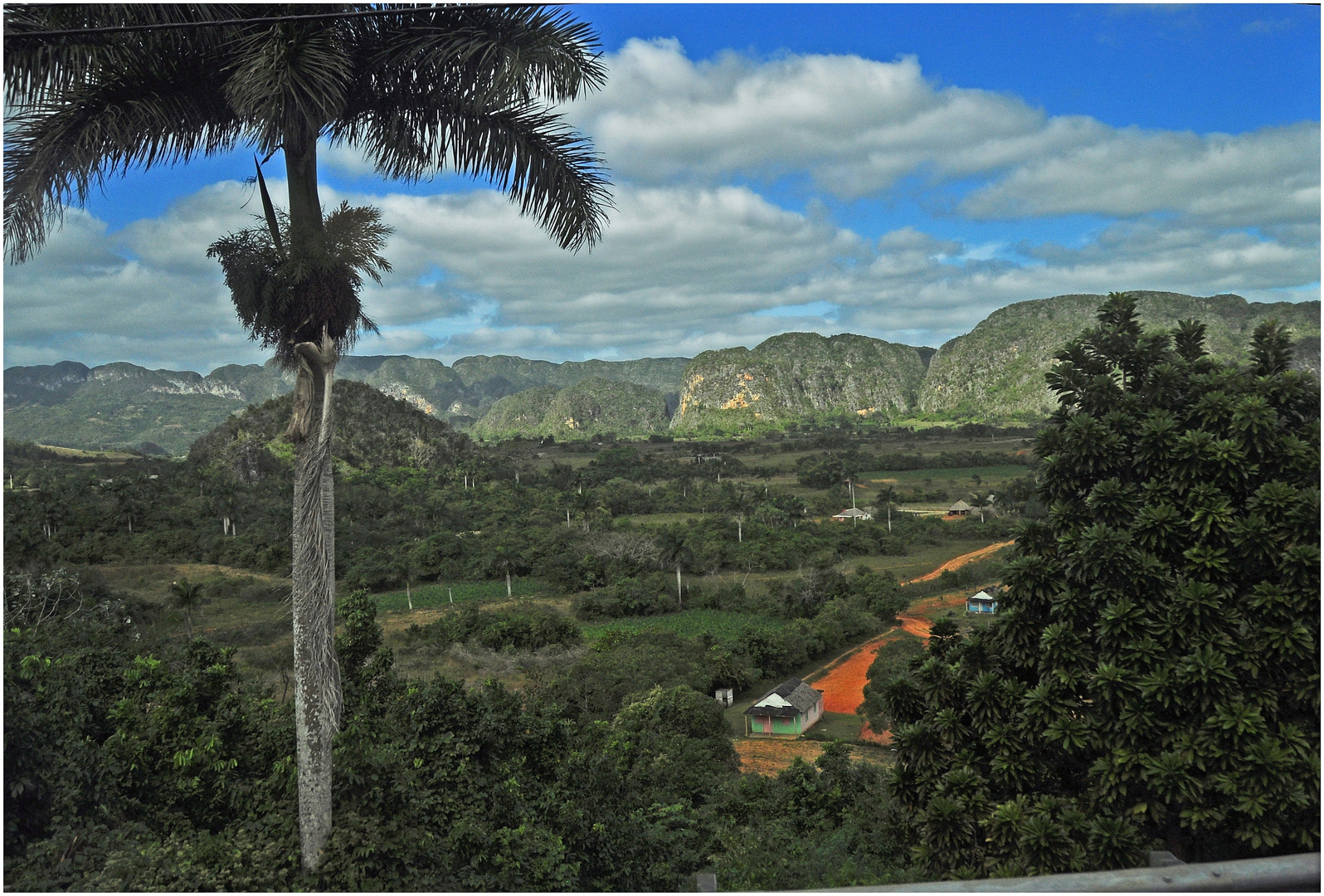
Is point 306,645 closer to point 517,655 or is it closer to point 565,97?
point 565,97

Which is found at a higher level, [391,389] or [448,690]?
[391,389]

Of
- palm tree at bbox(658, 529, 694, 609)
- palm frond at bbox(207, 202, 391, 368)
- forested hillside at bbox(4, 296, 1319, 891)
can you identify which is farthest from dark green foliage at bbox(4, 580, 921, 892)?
palm tree at bbox(658, 529, 694, 609)

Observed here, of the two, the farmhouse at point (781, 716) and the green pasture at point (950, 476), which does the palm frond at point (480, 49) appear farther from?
the green pasture at point (950, 476)

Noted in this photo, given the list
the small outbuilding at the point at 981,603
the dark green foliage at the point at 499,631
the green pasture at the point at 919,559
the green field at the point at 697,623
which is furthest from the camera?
the green pasture at the point at 919,559

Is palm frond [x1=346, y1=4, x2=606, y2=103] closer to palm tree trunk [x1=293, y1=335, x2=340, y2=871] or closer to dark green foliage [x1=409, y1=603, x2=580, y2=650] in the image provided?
palm tree trunk [x1=293, y1=335, x2=340, y2=871]

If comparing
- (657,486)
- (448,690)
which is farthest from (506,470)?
(448,690)

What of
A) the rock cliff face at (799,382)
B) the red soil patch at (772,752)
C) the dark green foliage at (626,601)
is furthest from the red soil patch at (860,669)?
the rock cliff face at (799,382)
